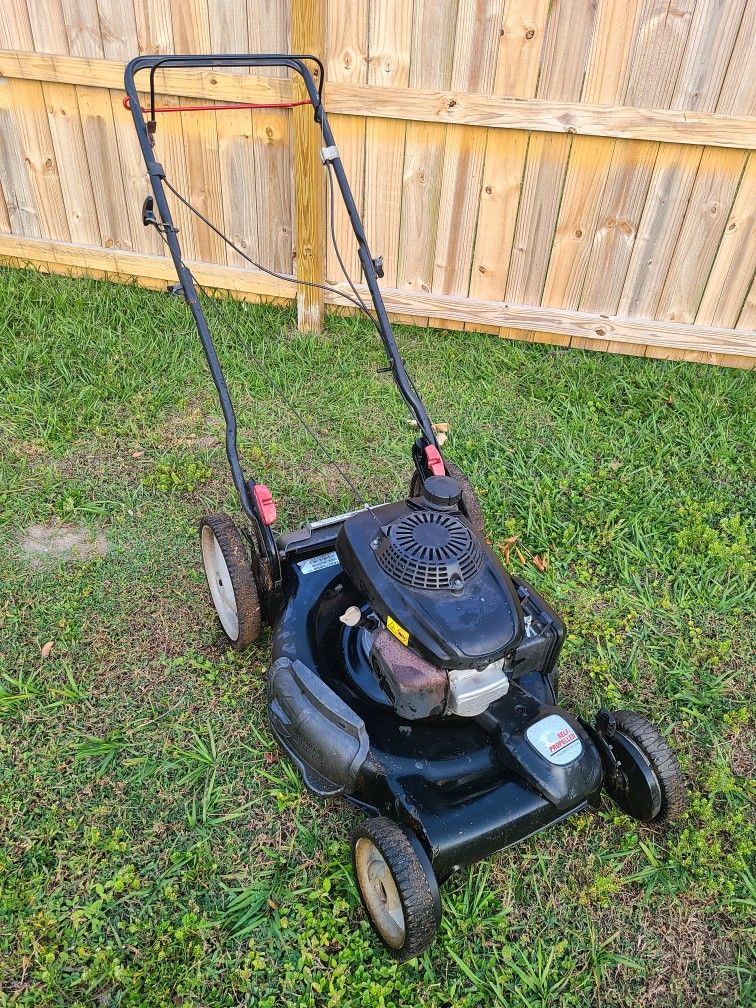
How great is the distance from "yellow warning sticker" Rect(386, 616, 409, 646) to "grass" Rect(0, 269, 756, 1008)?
0.68 meters

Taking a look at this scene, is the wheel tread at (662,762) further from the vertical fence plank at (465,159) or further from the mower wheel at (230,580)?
the vertical fence plank at (465,159)

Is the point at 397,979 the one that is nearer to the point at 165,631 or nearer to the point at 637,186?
the point at 165,631

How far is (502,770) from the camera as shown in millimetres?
1910

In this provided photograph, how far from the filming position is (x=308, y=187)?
12.3 feet

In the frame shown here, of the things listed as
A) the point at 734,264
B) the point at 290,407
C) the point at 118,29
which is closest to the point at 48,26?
the point at 118,29

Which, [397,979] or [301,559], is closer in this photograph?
[397,979]

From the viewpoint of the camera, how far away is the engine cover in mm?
1714

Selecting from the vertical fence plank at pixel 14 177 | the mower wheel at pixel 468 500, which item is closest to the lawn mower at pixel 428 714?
the mower wheel at pixel 468 500

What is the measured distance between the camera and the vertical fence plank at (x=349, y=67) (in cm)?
345

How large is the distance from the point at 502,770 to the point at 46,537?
199cm

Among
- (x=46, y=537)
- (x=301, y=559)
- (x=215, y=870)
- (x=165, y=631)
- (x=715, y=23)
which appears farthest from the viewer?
(x=715, y=23)

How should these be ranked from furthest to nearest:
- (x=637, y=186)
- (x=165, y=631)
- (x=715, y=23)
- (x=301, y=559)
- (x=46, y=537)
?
(x=637, y=186)
(x=715, y=23)
(x=46, y=537)
(x=165, y=631)
(x=301, y=559)

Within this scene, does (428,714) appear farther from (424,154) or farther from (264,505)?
(424,154)

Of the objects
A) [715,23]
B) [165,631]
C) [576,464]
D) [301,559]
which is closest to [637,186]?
[715,23]
